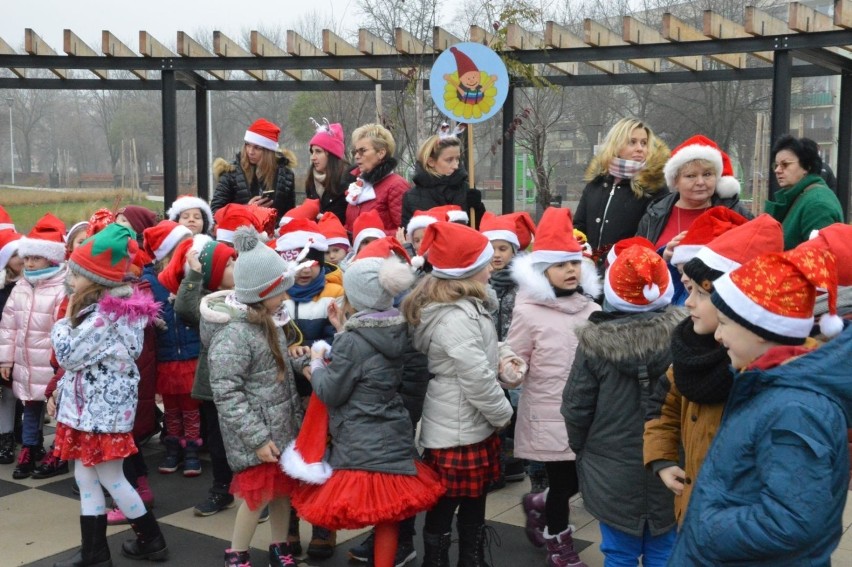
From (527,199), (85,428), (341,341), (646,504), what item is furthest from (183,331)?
(527,199)

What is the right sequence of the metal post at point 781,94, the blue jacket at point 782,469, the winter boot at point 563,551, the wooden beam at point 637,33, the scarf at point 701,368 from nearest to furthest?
the blue jacket at point 782,469, the scarf at point 701,368, the winter boot at point 563,551, the metal post at point 781,94, the wooden beam at point 637,33

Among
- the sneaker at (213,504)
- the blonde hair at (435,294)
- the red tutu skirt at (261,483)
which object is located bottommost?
the sneaker at (213,504)

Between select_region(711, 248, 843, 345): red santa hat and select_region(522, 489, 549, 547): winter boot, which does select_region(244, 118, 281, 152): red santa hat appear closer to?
select_region(522, 489, 549, 547): winter boot

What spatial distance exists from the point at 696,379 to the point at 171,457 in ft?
12.9

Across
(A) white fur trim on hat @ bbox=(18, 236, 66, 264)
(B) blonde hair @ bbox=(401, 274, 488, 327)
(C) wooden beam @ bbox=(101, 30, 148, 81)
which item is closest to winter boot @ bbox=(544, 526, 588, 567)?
(B) blonde hair @ bbox=(401, 274, 488, 327)

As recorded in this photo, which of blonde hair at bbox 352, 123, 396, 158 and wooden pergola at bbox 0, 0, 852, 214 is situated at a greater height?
wooden pergola at bbox 0, 0, 852, 214

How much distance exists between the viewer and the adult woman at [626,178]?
5.51 metres

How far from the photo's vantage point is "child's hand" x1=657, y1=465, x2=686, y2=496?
115 inches

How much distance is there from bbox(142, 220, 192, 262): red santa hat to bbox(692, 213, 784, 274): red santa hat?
3.44 m

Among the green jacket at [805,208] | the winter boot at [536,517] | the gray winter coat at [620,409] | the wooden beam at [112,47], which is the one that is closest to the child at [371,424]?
the gray winter coat at [620,409]

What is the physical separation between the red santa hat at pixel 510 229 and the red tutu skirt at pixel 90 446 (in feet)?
7.66

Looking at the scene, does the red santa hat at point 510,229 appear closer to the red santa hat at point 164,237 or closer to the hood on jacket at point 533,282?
the hood on jacket at point 533,282

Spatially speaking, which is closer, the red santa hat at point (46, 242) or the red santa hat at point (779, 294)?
the red santa hat at point (779, 294)

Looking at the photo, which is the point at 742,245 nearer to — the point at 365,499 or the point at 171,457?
the point at 365,499
